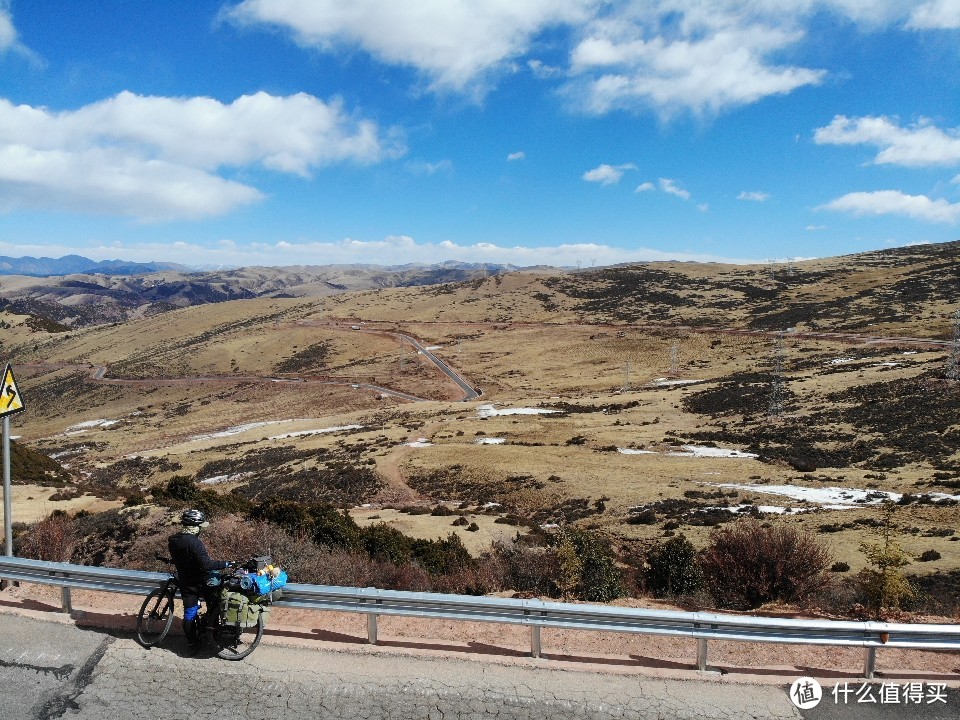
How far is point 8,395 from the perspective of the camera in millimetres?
9438

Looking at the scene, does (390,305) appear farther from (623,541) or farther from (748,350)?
(623,541)

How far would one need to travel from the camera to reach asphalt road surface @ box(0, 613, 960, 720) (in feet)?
19.2

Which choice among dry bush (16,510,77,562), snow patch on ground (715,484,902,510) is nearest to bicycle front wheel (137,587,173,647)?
dry bush (16,510,77,562)

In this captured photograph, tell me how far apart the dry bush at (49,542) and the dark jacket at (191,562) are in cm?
635

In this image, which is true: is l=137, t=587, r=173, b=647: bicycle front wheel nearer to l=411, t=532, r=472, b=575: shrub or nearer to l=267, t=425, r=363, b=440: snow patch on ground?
l=411, t=532, r=472, b=575: shrub

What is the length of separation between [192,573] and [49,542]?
7914 mm

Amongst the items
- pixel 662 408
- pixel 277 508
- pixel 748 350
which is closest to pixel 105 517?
pixel 277 508

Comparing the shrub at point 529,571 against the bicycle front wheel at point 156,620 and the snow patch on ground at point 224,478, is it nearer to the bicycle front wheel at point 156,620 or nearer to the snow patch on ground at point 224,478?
the bicycle front wheel at point 156,620

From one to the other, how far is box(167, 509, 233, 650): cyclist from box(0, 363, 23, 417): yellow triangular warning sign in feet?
15.9

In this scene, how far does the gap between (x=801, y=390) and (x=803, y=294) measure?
Result: 73.9 metres

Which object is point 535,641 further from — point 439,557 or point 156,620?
point 439,557

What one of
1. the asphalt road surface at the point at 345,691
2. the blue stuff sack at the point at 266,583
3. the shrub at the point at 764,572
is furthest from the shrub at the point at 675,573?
the blue stuff sack at the point at 266,583

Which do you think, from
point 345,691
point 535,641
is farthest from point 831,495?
point 345,691

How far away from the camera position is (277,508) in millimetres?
15188
